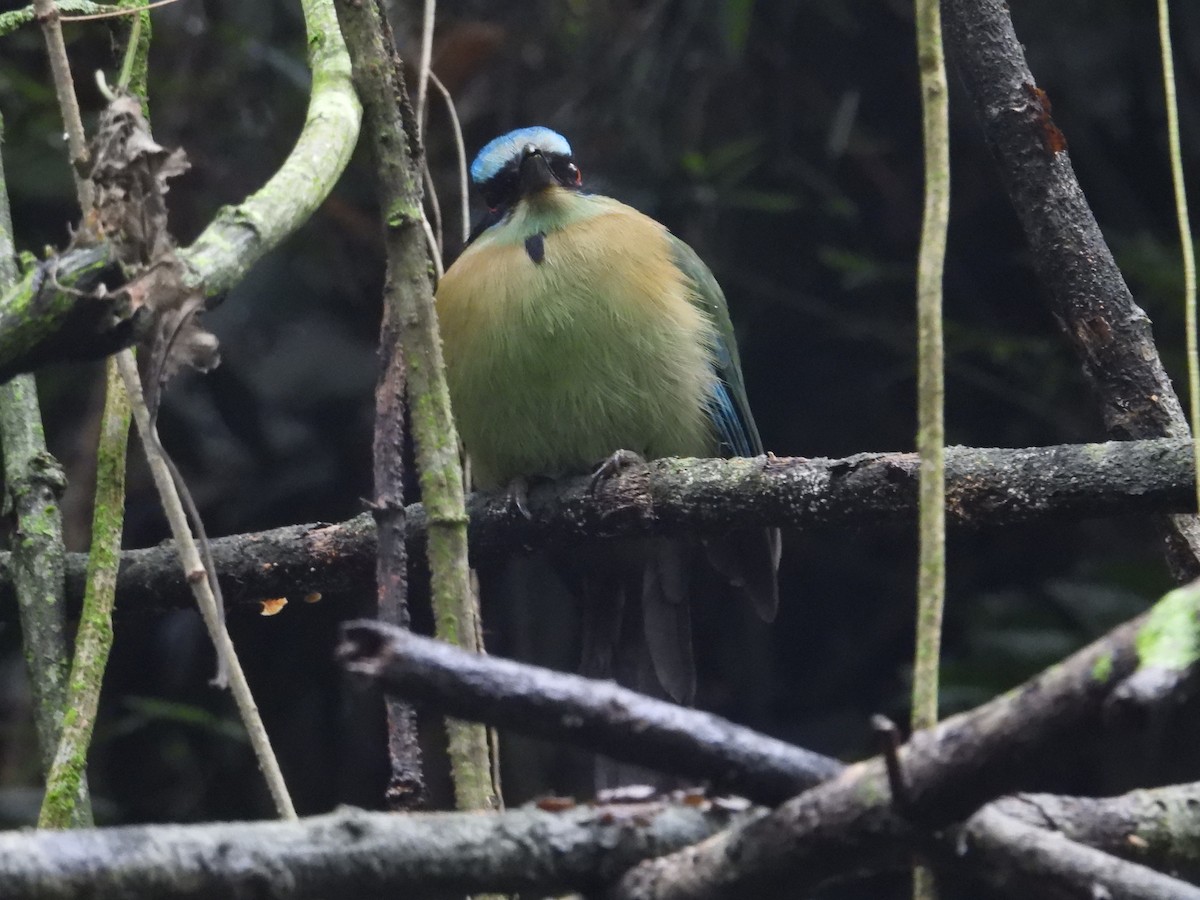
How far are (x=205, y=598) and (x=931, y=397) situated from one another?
94 centimetres

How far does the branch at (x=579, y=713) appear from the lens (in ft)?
3.40

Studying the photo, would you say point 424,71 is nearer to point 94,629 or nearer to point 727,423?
point 94,629

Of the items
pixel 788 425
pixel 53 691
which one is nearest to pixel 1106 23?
pixel 788 425

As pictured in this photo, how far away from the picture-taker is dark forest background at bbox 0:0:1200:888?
4.87 meters

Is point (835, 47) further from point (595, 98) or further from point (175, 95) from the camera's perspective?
point (175, 95)

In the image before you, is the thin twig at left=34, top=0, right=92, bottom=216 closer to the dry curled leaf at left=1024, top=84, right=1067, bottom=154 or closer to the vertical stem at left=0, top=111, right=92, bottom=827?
the vertical stem at left=0, top=111, right=92, bottom=827

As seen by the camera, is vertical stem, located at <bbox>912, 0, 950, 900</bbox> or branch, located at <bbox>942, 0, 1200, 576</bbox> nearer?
vertical stem, located at <bbox>912, 0, 950, 900</bbox>

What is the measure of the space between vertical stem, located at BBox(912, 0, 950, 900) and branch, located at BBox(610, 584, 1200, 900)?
0.49 feet

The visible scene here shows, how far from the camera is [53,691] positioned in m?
2.27

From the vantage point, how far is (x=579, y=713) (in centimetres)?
113

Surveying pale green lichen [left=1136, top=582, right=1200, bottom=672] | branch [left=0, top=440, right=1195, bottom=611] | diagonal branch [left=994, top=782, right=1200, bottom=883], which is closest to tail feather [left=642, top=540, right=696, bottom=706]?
branch [left=0, top=440, right=1195, bottom=611]

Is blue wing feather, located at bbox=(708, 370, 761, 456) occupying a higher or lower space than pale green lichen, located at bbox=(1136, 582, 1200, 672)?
higher

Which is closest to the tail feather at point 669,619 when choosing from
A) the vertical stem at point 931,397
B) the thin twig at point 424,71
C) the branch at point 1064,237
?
the branch at point 1064,237

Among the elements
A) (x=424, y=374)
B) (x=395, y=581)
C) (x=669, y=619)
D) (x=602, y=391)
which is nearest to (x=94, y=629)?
(x=395, y=581)
